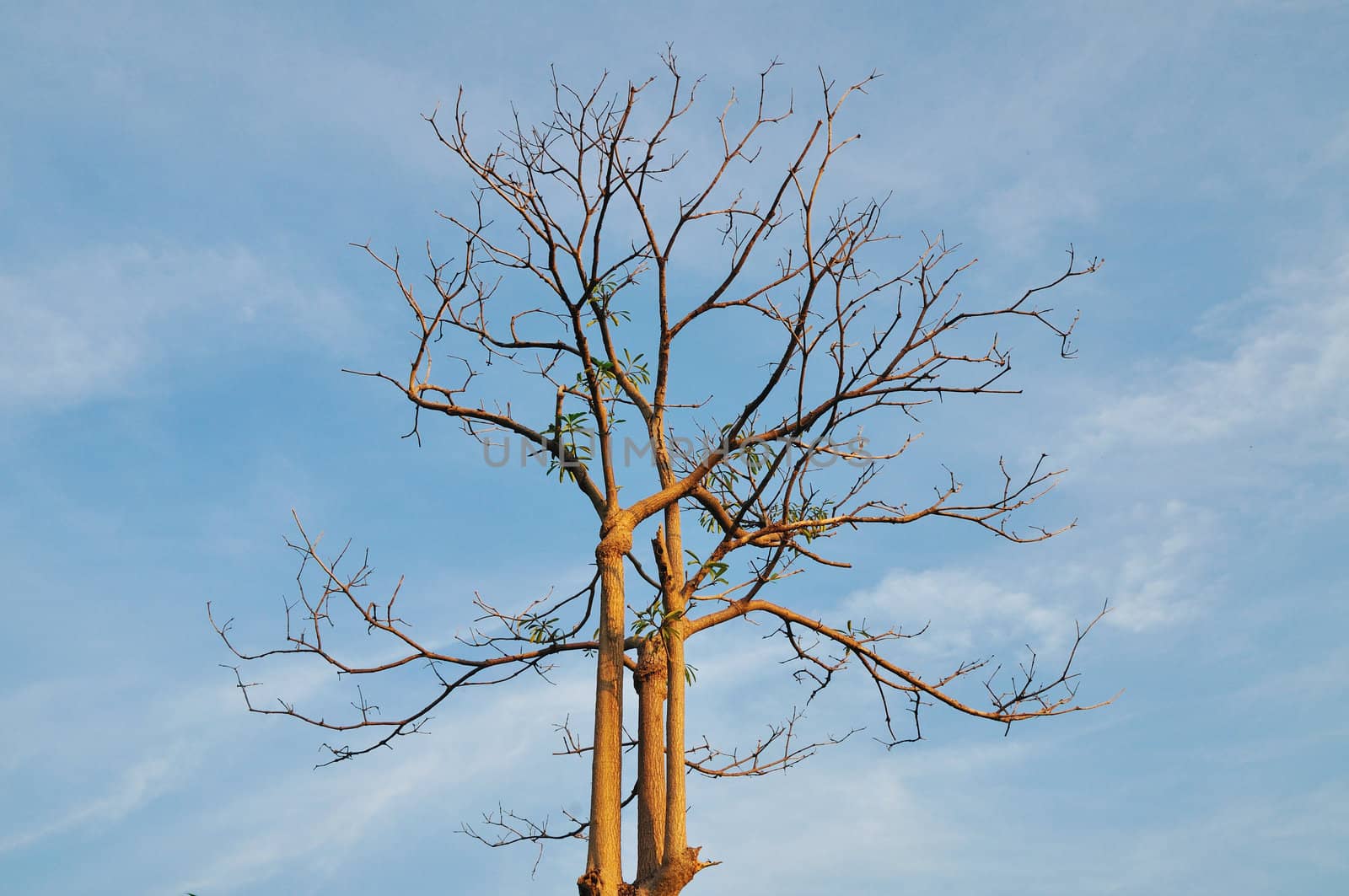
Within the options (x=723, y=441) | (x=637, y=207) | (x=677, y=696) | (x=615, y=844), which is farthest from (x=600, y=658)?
(x=637, y=207)

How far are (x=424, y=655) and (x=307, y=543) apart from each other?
2.28 feet

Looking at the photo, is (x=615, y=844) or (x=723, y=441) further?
(x=723, y=441)

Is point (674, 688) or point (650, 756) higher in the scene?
point (674, 688)

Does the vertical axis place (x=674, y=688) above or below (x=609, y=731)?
above

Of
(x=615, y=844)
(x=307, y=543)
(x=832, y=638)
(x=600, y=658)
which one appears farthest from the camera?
(x=832, y=638)

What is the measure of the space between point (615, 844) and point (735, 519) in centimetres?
→ 136

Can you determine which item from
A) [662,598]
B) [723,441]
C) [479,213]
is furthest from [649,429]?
[479,213]

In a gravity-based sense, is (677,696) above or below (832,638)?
below

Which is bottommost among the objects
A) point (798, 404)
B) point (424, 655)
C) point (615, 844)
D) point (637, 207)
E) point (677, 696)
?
point (615, 844)

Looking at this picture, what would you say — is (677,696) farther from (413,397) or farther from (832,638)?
(413,397)

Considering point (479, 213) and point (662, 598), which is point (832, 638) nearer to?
point (662, 598)

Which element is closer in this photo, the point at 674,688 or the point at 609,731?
the point at 609,731

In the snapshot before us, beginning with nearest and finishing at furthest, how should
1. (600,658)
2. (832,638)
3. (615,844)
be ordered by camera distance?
1. (615,844)
2. (600,658)
3. (832,638)

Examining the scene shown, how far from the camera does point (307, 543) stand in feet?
15.7
